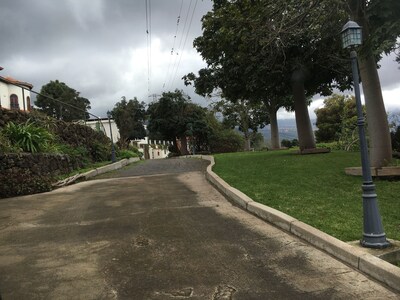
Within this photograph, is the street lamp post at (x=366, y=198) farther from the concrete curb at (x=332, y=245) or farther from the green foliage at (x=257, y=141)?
the green foliage at (x=257, y=141)

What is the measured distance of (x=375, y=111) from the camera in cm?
1163

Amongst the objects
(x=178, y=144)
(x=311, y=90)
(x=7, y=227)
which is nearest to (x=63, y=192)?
(x=7, y=227)

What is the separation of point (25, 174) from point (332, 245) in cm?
1054

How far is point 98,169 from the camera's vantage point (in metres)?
19.1

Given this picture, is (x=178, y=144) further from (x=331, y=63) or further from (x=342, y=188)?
(x=342, y=188)

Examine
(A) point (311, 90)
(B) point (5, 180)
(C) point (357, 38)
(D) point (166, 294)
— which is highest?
(A) point (311, 90)

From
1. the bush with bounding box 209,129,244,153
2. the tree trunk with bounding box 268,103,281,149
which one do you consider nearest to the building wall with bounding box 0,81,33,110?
the tree trunk with bounding box 268,103,281,149

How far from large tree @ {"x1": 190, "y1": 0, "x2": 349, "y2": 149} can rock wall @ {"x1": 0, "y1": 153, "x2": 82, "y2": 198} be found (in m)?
7.48

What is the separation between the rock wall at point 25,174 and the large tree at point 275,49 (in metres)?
7.48

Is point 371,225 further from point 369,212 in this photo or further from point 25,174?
point 25,174

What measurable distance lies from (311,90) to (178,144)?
96.7ft

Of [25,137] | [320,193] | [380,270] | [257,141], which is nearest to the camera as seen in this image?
[380,270]

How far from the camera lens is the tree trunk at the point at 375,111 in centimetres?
1152

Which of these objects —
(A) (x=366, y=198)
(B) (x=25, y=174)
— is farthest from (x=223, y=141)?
(A) (x=366, y=198)
